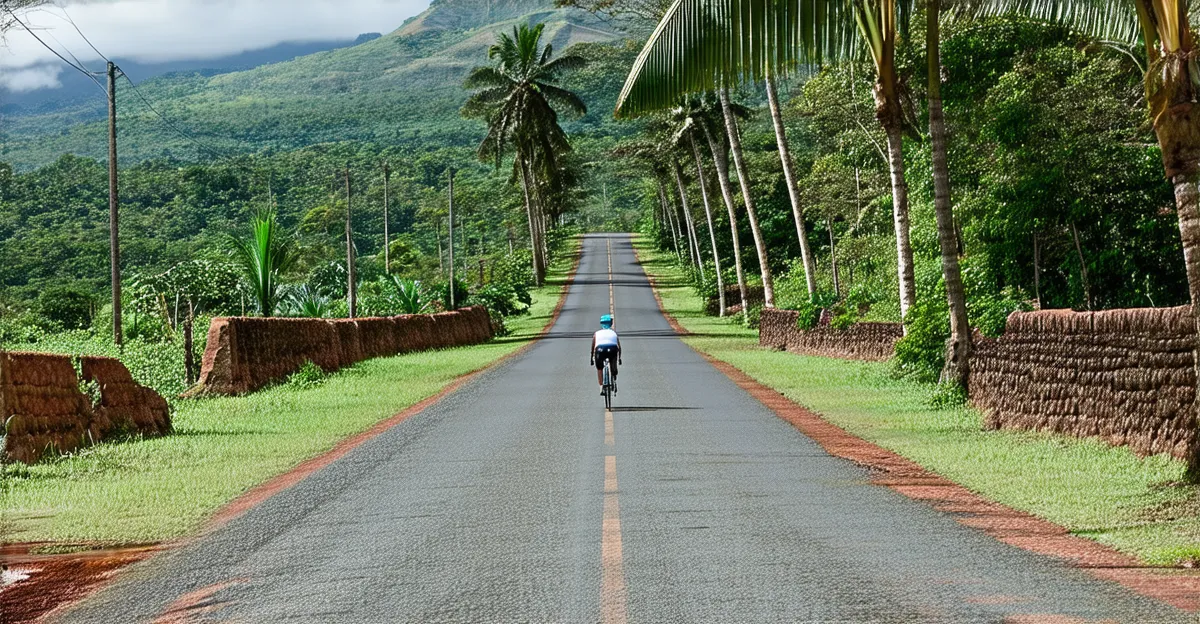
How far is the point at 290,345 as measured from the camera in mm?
26547

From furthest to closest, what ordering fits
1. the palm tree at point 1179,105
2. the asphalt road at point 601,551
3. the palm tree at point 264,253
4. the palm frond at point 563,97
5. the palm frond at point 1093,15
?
the palm frond at point 563,97
the palm tree at point 264,253
the palm frond at point 1093,15
the palm tree at point 1179,105
the asphalt road at point 601,551

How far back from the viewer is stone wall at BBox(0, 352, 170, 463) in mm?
12859

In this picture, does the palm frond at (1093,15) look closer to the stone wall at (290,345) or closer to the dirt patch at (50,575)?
the dirt patch at (50,575)

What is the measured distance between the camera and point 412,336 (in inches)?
1625

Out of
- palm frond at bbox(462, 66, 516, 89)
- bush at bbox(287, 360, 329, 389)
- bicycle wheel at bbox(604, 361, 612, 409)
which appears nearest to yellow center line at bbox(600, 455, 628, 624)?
bicycle wheel at bbox(604, 361, 612, 409)

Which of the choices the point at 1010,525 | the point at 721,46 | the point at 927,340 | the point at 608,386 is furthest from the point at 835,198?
the point at 1010,525

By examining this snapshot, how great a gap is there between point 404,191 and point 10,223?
74.9 metres

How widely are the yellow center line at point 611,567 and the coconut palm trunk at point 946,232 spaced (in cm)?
957

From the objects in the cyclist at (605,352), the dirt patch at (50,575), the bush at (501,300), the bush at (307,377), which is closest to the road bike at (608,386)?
the cyclist at (605,352)

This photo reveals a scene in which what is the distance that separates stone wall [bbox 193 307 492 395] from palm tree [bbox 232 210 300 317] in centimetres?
147

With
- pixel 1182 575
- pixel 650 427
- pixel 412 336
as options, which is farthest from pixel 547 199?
pixel 1182 575

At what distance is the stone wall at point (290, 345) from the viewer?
74.3ft

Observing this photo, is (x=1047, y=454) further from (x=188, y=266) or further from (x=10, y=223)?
(x=10, y=223)

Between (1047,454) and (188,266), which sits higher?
(188,266)
